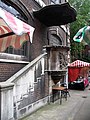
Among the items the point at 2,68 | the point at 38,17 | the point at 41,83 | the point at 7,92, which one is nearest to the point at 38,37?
the point at 38,17

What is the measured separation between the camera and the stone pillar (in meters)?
6.67

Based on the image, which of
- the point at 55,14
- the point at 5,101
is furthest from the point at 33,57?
the point at 5,101

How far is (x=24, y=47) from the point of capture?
10977 millimetres

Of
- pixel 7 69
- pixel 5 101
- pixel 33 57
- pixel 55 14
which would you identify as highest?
pixel 55 14

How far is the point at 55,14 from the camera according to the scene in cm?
1198

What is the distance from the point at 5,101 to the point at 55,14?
6.35 m

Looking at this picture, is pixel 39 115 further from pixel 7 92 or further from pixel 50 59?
pixel 50 59

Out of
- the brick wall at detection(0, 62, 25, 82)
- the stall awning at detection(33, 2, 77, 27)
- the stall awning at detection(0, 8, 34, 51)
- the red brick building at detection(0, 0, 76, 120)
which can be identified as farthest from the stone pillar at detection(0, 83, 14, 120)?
the stall awning at detection(33, 2, 77, 27)

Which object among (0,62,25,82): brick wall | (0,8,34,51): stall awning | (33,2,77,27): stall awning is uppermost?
(33,2,77,27): stall awning

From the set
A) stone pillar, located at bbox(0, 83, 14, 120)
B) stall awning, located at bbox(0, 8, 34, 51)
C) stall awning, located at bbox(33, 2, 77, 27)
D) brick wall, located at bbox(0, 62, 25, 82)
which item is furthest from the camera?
stall awning, located at bbox(33, 2, 77, 27)

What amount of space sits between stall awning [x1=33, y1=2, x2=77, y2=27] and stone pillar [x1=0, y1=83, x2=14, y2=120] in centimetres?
535

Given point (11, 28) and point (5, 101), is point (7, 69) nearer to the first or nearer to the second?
point (5, 101)

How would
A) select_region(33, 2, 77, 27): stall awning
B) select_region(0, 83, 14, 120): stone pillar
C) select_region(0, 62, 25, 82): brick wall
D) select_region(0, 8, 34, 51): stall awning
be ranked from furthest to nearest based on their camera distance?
select_region(33, 2, 77, 27): stall awning → select_region(0, 62, 25, 82): brick wall → select_region(0, 83, 14, 120): stone pillar → select_region(0, 8, 34, 51): stall awning

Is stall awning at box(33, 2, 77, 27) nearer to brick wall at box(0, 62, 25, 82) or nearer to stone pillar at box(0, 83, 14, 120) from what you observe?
brick wall at box(0, 62, 25, 82)
